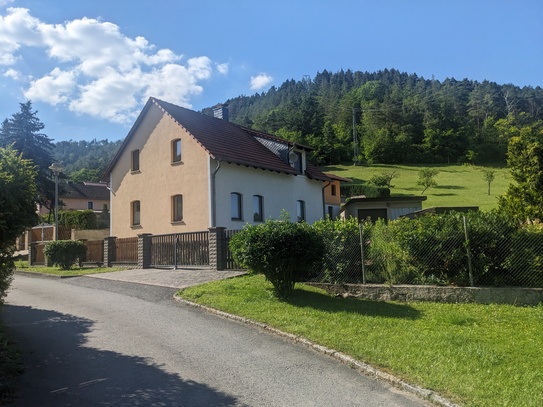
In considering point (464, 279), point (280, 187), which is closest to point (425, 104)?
point (280, 187)

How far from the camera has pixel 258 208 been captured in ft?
78.2

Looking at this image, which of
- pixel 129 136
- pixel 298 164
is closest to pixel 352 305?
pixel 298 164

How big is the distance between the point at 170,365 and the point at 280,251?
4.19 metres

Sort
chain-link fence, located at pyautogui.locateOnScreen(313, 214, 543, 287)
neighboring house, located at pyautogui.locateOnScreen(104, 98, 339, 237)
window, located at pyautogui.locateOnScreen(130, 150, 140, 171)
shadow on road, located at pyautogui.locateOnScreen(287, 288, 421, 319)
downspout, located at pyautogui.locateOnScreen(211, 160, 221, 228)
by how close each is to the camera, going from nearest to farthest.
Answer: shadow on road, located at pyautogui.locateOnScreen(287, 288, 421, 319) < chain-link fence, located at pyautogui.locateOnScreen(313, 214, 543, 287) < downspout, located at pyautogui.locateOnScreen(211, 160, 221, 228) < neighboring house, located at pyautogui.locateOnScreen(104, 98, 339, 237) < window, located at pyautogui.locateOnScreen(130, 150, 140, 171)

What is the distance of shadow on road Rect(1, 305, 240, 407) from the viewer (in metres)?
4.80

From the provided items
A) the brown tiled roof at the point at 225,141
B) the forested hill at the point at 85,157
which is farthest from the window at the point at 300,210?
the forested hill at the point at 85,157

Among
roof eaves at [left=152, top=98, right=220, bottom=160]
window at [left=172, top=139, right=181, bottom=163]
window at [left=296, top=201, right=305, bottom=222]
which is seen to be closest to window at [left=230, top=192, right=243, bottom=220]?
roof eaves at [left=152, top=98, right=220, bottom=160]

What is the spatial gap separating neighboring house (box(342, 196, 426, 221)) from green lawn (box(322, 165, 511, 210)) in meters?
14.6

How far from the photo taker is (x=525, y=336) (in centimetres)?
706

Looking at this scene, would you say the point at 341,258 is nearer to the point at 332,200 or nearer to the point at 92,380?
the point at 92,380

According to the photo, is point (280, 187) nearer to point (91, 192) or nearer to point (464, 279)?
point (464, 279)

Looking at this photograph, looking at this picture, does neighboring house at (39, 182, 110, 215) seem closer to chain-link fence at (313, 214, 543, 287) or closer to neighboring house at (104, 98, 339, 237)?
neighboring house at (104, 98, 339, 237)

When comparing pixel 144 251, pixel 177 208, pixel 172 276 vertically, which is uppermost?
pixel 177 208

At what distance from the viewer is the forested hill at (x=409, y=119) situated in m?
86.2
